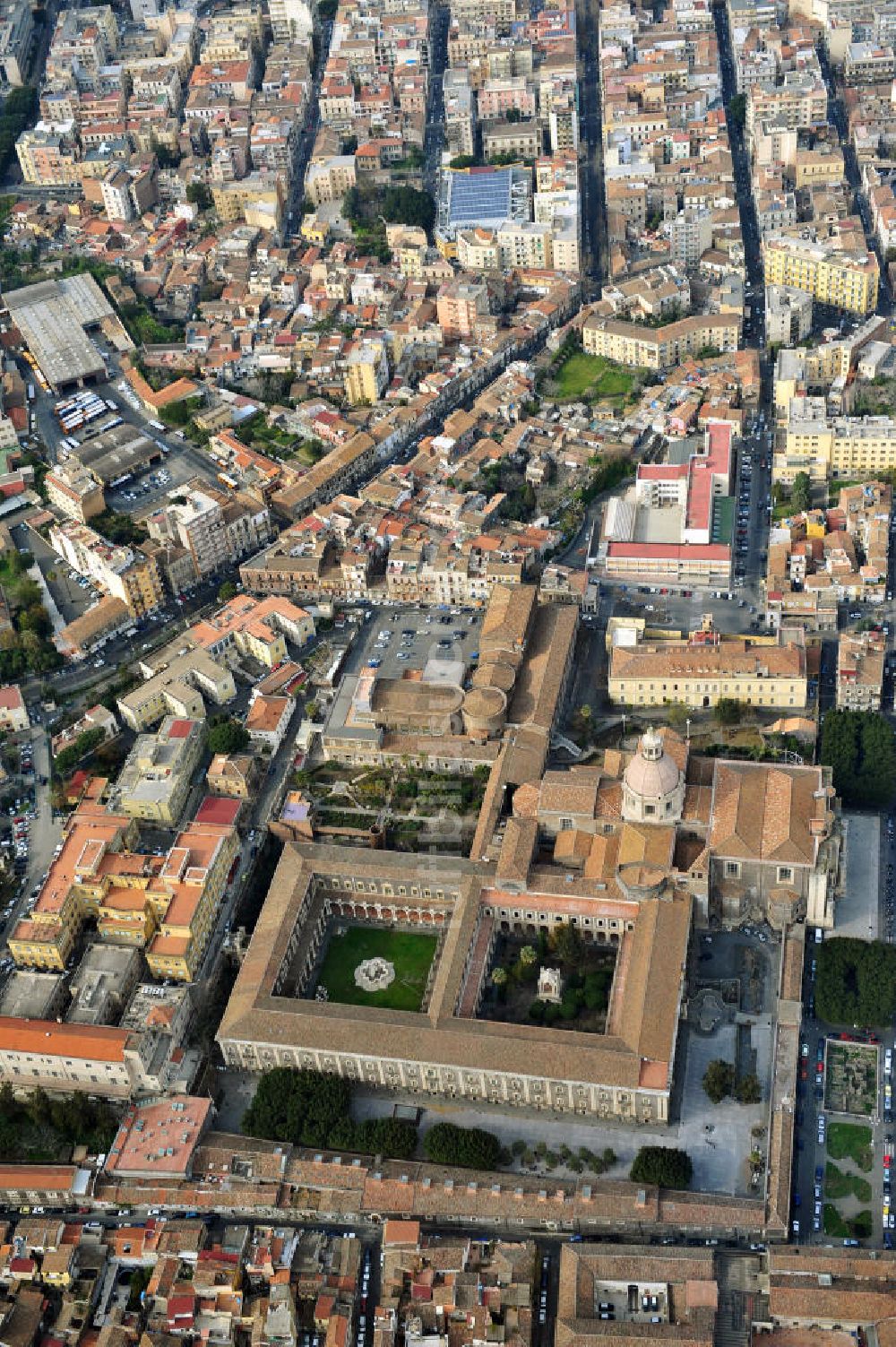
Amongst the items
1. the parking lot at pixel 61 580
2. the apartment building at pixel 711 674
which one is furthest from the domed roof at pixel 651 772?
the parking lot at pixel 61 580

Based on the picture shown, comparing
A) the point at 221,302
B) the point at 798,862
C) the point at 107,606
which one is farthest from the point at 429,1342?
the point at 221,302

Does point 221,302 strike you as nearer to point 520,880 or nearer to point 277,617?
point 277,617

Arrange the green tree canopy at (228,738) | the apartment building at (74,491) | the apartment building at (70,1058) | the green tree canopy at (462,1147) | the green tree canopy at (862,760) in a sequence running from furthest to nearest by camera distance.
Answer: the apartment building at (74,491)
the green tree canopy at (228,738)
the green tree canopy at (862,760)
the apartment building at (70,1058)
the green tree canopy at (462,1147)

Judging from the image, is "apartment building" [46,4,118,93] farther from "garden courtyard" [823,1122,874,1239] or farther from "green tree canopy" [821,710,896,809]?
"garden courtyard" [823,1122,874,1239]

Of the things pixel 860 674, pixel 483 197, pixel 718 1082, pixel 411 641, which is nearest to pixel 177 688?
pixel 411 641

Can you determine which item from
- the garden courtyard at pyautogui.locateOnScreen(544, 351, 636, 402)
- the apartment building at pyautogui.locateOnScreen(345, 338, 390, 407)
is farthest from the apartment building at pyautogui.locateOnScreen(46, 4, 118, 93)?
the garden courtyard at pyautogui.locateOnScreen(544, 351, 636, 402)

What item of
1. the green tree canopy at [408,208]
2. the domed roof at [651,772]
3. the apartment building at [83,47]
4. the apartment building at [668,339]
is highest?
the apartment building at [83,47]

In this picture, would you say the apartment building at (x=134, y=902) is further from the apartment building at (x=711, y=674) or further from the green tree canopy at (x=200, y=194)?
the green tree canopy at (x=200, y=194)
